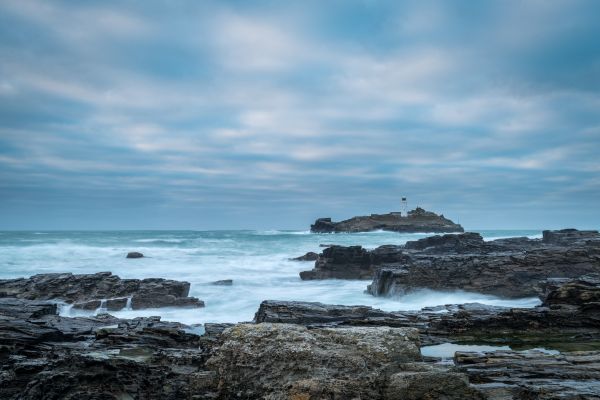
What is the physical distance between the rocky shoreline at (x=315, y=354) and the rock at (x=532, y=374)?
0.05 feet

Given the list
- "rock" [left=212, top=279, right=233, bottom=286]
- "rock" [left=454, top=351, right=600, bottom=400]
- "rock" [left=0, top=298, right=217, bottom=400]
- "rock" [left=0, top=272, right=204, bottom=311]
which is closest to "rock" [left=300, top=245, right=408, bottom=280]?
"rock" [left=212, top=279, right=233, bottom=286]

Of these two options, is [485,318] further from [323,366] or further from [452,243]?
[452,243]

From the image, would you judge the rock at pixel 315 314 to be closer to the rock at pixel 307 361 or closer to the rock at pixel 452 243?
the rock at pixel 307 361

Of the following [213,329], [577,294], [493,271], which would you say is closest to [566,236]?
[493,271]

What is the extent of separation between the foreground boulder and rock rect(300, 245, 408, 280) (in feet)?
77.0

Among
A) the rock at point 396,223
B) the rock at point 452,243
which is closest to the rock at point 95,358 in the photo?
the rock at point 452,243

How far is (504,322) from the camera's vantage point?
1098cm

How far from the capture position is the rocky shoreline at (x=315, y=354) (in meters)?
4.87

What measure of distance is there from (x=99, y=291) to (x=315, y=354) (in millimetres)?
17670

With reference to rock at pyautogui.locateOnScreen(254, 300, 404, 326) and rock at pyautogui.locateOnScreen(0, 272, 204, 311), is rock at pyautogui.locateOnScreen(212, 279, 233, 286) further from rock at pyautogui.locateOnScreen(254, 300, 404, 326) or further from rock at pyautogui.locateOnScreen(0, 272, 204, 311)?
rock at pyautogui.locateOnScreen(254, 300, 404, 326)

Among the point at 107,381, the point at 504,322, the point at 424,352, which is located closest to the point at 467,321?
the point at 504,322

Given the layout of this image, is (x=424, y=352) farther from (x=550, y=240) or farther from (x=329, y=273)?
(x=550, y=240)

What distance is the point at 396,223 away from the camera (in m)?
95.4

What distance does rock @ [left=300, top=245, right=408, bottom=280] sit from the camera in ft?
95.0
